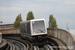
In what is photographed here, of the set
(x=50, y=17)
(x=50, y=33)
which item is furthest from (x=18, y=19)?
(x=50, y=33)

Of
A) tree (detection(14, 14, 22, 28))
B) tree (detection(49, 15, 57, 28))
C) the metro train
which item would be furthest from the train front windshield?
tree (detection(14, 14, 22, 28))

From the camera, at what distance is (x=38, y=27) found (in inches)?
749

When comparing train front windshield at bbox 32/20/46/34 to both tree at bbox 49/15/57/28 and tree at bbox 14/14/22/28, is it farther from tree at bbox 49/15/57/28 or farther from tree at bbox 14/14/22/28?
tree at bbox 14/14/22/28

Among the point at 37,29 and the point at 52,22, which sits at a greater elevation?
the point at 37,29

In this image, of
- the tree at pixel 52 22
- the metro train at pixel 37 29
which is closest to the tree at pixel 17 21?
the tree at pixel 52 22

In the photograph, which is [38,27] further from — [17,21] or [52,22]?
[17,21]

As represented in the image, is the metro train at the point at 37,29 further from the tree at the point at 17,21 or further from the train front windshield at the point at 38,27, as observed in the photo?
the tree at the point at 17,21

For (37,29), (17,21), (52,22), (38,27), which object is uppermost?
(38,27)

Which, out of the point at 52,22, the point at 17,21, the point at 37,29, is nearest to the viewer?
the point at 37,29

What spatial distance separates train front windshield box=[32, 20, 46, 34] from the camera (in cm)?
1884

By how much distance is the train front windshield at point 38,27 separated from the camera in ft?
61.8

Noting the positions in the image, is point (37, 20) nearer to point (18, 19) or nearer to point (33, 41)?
point (33, 41)

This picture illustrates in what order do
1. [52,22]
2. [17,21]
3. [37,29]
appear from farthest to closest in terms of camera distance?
[17,21], [52,22], [37,29]

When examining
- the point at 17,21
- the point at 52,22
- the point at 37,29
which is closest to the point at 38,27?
the point at 37,29
